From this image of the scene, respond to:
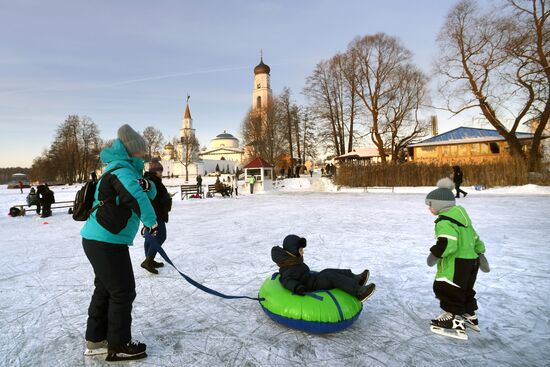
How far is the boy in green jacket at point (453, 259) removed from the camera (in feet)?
8.10

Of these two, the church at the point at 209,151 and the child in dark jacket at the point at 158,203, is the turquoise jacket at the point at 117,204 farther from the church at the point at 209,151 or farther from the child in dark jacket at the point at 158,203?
the church at the point at 209,151

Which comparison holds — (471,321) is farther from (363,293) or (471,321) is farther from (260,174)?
(260,174)

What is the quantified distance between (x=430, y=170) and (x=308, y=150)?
63.7 feet

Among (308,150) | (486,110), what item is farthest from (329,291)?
(308,150)

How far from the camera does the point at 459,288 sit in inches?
100

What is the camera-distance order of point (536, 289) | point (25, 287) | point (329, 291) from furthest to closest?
point (25, 287) → point (536, 289) → point (329, 291)

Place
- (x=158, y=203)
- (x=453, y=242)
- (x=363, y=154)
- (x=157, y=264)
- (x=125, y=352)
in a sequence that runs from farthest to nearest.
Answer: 1. (x=363, y=154)
2. (x=157, y=264)
3. (x=158, y=203)
4. (x=453, y=242)
5. (x=125, y=352)

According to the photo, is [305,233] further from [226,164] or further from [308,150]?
[226,164]

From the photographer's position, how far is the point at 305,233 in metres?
7.12

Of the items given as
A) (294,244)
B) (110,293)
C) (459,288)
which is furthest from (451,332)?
(110,293)

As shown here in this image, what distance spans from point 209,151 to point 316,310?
9898 cm

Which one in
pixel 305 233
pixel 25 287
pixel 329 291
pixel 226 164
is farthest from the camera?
pixel 226 164

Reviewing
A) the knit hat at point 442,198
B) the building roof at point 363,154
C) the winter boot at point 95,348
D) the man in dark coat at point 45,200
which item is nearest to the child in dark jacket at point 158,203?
the winter boot at point 95,348

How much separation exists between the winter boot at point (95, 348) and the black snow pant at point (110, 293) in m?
0.04
